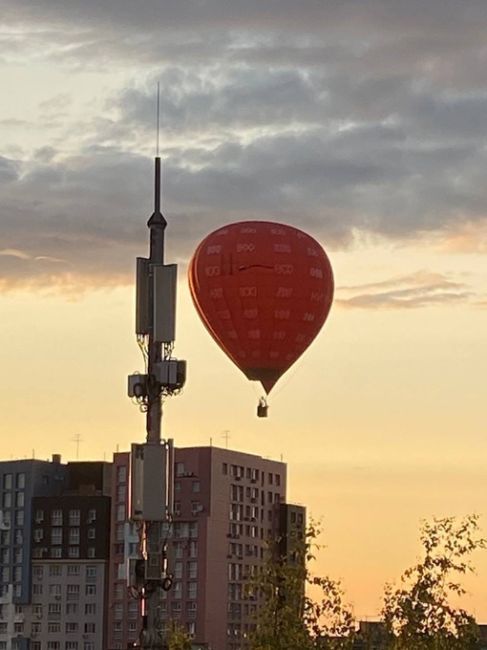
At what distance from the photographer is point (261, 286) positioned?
99.0m

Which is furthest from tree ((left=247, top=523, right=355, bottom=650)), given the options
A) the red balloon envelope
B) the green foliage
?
the red balloon envelope

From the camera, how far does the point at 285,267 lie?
9912 cm

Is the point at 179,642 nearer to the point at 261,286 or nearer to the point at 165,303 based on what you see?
the point at 165,303

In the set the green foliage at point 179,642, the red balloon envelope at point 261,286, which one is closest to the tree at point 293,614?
the green foliage at point 179,642

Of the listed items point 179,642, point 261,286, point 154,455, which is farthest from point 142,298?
point 261,286

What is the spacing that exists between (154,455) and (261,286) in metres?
46.9

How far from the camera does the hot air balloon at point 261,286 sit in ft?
325

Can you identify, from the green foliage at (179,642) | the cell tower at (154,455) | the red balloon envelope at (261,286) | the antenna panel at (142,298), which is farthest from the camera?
the red balloon envelope at (261,286)

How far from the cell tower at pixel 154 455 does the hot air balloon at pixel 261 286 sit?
4540 centimetres

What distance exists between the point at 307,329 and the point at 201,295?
5771mm

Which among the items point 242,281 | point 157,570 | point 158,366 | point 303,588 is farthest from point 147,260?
point 242,281

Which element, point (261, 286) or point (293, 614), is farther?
point (261, 286)

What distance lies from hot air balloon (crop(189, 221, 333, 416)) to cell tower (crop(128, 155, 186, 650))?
45402 mm

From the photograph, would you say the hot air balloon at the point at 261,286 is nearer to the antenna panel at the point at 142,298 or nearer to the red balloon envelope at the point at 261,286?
the red balloon envelope at the point at 261,286
